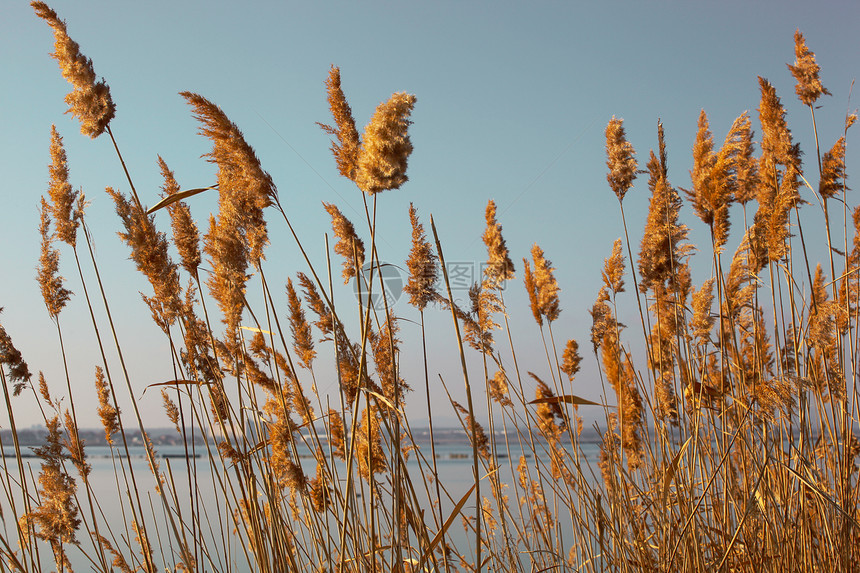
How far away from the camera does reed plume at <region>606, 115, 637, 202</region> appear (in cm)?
274

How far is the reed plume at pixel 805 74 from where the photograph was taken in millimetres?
2861

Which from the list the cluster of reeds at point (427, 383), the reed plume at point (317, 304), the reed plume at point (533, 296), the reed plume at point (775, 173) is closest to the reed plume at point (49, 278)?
the cluster of reeds at point (427, 383)

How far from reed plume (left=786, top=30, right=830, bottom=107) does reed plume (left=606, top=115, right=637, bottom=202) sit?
94cm

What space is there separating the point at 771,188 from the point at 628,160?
674mm

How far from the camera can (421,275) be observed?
1.88 metres

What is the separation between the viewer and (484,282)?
2445 millimetres

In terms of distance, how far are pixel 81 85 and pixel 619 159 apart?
2.14 meters

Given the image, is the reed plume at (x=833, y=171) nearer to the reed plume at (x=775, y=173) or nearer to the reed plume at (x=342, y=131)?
the reed plume at (x=775, y=173)

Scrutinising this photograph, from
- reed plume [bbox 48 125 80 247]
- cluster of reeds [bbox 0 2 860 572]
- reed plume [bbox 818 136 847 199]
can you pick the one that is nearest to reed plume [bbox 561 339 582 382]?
cluster of reeds [bbox 0 2 860 572]

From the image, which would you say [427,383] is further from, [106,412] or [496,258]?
[106,412]

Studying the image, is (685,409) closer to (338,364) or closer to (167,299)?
(338,364)

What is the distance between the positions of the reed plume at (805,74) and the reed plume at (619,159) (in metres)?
0.94

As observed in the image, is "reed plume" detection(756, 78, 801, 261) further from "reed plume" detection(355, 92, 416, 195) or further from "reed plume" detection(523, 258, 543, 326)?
"reed plume" detection(355, 92, 416, 195)

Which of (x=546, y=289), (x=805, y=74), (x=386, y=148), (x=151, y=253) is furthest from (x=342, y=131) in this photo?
(x=805, y=74)
